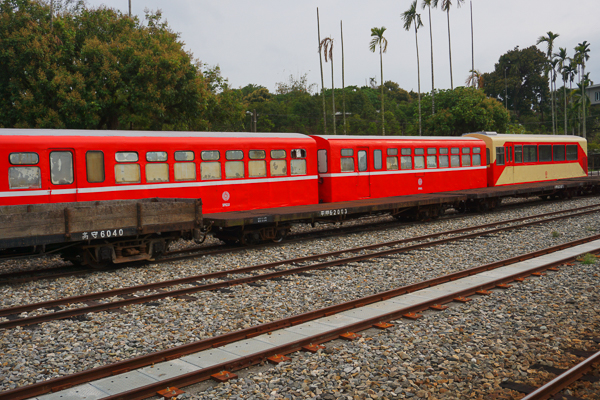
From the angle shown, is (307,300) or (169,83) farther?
(169,83)

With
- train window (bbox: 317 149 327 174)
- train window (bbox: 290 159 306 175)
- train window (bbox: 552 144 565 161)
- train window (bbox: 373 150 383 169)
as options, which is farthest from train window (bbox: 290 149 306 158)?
train window (bbox: 552 144 565 161)

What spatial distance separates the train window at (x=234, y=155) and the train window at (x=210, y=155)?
0.90 feet

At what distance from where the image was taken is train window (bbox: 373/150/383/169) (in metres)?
18.2

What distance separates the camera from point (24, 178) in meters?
11.4

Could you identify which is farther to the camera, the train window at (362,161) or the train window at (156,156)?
the train window at (362,161)

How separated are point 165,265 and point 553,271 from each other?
28.6 ft

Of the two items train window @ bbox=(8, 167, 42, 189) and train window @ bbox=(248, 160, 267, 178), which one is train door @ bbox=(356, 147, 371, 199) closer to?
train window @ bbox=(248, 160, 267, 178)

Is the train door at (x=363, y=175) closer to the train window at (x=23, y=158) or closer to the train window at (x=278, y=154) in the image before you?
the train window at (x=278, y=154)

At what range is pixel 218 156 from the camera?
47.3 ft

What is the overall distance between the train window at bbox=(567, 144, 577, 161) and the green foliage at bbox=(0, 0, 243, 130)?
20169 mm

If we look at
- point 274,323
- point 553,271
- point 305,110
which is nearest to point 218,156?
point 274,323

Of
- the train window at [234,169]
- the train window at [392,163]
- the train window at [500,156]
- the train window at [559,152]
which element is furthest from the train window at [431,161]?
the train window at [559,152]

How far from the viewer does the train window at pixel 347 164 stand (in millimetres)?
17312

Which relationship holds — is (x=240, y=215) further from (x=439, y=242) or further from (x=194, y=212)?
(x=439, y=242)
